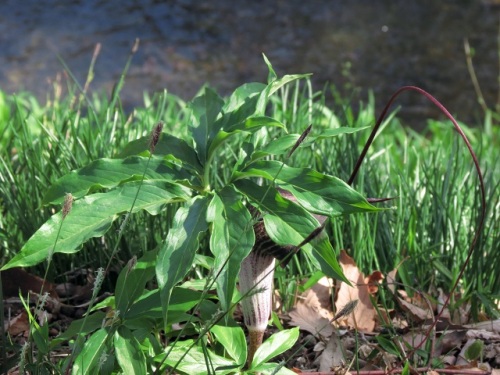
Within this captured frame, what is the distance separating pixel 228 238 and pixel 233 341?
9.9 inches

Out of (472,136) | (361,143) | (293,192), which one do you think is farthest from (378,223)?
(472,136)

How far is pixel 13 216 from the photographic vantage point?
7.80 ft

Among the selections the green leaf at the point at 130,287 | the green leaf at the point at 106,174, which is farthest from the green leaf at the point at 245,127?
the green leaf at the point at 130,287

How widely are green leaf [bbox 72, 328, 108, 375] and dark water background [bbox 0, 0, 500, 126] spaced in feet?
15.6

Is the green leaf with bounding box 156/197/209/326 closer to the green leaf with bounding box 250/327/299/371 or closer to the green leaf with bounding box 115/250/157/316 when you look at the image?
the green leaf with bounding box 115/250/157/316

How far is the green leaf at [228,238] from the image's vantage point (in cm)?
146

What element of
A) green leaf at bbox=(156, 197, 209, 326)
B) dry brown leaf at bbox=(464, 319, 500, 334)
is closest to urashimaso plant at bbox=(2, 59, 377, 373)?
green leaf at bbox=(156, 197, 209, 326)

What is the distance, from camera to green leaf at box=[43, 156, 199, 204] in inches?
63.1

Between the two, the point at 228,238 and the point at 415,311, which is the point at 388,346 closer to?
Answer: the point at 415,311

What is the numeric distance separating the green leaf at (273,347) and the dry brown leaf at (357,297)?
17.5 inches

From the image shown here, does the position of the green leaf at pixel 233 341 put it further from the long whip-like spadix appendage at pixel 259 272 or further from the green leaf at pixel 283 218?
the green leaf at pixel 283 218

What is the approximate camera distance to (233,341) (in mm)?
1630

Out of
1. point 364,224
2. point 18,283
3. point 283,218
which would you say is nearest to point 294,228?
point 283,218

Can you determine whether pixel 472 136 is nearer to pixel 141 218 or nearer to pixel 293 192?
pixel 141 218
